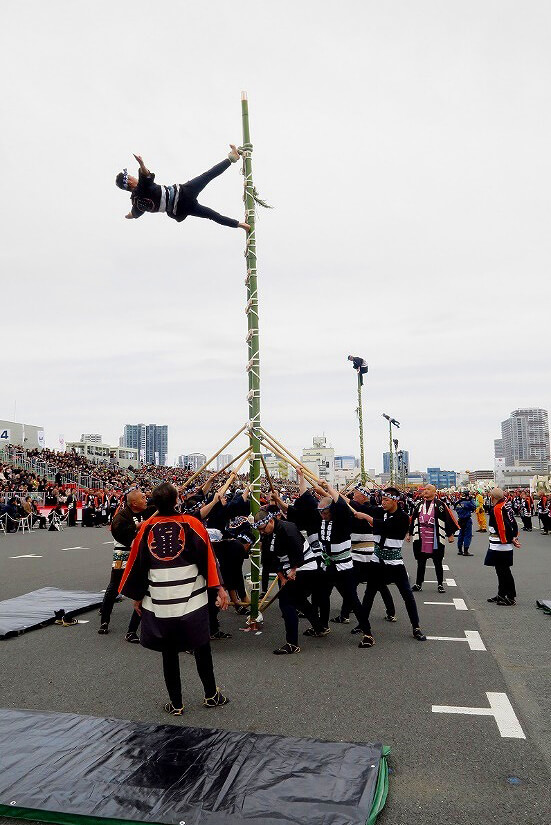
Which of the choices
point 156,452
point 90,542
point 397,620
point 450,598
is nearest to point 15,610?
point 397,620

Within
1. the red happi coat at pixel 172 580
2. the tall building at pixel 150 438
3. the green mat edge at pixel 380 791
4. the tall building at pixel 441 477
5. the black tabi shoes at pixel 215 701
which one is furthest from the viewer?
the tall building at pixel 150 438

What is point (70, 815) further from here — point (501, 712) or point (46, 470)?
point (46, 470)

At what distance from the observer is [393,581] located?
22.8 ft

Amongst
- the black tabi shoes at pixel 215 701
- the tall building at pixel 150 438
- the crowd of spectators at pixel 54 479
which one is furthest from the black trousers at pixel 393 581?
the tall building at pixel 150 438

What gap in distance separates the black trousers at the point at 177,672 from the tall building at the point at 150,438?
16585 cm

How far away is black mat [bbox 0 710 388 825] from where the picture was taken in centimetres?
311

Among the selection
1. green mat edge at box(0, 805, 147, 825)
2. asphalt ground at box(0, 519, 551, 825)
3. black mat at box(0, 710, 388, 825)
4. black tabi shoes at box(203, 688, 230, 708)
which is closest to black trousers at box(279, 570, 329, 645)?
asphalt ground at box(0, 519, 551, 825)

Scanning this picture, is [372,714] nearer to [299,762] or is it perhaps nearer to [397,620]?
[299,762]

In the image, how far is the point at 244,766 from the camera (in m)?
3.55

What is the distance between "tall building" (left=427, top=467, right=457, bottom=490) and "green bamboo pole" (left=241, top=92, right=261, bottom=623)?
127085 millimetres

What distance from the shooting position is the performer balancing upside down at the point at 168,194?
5340 millimetres

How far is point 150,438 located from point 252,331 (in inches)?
7315

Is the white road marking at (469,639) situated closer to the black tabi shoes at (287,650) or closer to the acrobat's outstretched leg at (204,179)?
the black tabi shoes at (287,650)

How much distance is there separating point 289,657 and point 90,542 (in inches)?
550
